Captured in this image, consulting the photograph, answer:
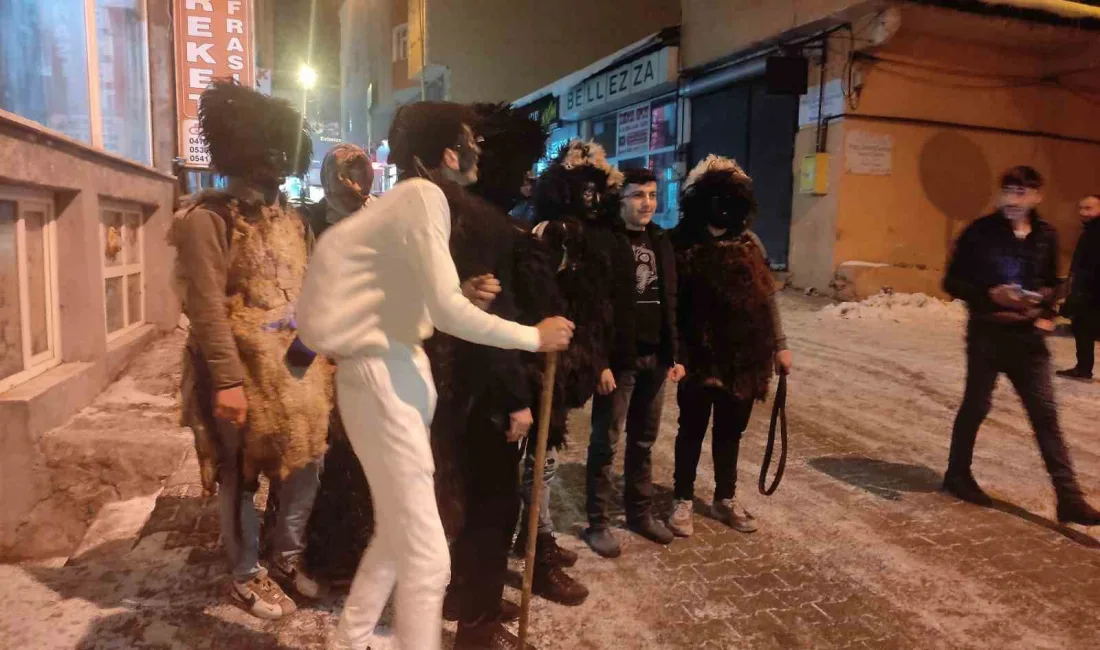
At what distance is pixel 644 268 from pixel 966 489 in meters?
2.67

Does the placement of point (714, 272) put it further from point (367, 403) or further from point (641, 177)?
point (367, 403)

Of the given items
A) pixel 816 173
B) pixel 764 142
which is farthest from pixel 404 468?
pixel 764 142

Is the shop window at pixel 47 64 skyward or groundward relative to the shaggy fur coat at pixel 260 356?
skyward

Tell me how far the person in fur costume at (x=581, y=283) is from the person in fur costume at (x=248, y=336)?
1.06 meters

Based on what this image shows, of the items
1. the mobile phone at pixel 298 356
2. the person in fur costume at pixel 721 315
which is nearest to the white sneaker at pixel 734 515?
the person in fur costume at pixel 721 315

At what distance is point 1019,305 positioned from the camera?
4199mm

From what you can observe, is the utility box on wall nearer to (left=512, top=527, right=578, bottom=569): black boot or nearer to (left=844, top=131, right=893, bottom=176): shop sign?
Answer: (left=844, top=131, right=893, bottom=176): shop sign

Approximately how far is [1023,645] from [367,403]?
2871 millimetres

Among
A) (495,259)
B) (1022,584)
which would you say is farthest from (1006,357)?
(495,259)

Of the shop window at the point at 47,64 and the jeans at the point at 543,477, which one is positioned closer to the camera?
the jeans at the point at 543,477

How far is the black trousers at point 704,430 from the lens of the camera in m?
4.09

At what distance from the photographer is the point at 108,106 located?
7.53m

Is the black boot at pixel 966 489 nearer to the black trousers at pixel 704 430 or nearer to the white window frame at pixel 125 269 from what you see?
the black trousers at pixel 704 430

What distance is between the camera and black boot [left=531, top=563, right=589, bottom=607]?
3293 millimetres
